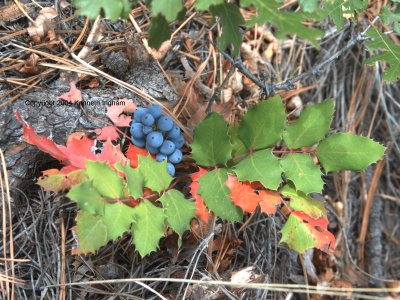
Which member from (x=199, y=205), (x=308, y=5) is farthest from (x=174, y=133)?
(x=308, y=5)

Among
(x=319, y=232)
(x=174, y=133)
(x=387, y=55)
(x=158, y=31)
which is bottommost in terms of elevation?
(x=319, y=232)

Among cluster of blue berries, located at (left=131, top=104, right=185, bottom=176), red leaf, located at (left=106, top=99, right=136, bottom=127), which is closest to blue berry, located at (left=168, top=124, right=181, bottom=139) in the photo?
cluster of blue berries, located at (left=131, top=104, right=185, bottom=176)

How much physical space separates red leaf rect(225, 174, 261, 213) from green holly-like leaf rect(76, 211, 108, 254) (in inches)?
15.3

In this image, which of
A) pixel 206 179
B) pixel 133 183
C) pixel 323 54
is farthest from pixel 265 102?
pixel 323 54

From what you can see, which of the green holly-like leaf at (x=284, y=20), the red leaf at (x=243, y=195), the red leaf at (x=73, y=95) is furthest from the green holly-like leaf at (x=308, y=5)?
the red leaf at (x=73, y=95)

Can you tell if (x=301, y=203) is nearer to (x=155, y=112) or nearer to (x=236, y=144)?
(x=236, y=144)

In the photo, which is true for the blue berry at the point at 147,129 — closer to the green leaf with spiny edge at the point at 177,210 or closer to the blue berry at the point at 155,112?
the blue berry at the point at 155,112

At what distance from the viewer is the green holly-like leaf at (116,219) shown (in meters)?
1.03

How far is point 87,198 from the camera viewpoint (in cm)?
99

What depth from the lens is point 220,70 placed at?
1.65m

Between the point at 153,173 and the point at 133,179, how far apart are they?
9cm

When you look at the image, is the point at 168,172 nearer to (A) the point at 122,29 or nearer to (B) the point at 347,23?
(A) the point at 122,29

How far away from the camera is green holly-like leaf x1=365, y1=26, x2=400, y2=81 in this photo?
1255 mm

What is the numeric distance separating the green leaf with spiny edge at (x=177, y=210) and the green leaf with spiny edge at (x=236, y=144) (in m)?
0.24
